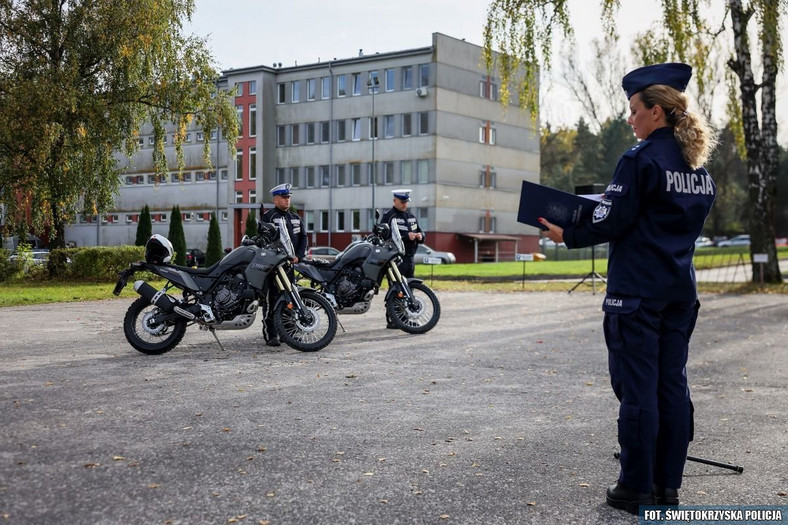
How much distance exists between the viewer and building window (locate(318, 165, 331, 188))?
222ft

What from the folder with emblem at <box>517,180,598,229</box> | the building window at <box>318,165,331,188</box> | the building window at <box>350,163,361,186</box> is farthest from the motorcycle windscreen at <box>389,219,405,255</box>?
the building window at <box>318,165,331,188</box>

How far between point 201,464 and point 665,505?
242 centimetres

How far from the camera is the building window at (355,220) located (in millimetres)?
66625

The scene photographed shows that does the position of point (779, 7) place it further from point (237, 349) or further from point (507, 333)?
point (237, 349)

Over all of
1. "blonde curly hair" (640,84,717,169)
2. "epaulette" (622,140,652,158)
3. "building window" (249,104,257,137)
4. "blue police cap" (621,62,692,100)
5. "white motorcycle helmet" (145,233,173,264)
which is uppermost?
"building window" (249,104,257,137)

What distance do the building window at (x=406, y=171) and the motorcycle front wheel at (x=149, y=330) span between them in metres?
54.3

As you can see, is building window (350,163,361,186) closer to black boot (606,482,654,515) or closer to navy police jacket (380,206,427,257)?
navy police jacket (380,206,427,257)

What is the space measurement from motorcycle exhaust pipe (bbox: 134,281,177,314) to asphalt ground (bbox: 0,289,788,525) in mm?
521

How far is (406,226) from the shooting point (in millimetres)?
13836

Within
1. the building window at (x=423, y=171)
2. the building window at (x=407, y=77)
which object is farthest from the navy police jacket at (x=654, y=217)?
the building window at (x=407, y=77)

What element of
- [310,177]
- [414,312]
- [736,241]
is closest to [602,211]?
[414,312]

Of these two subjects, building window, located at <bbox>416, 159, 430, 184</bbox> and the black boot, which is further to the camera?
building window, located at <bbox>416, 159, 430, 184</bbox>

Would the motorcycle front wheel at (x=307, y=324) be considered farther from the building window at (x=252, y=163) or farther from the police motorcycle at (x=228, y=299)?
the building window at (x=252, y=163)

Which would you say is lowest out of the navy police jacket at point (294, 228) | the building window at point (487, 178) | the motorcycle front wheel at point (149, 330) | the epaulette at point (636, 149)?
the motorcycle front wheel at point (149, 330)
